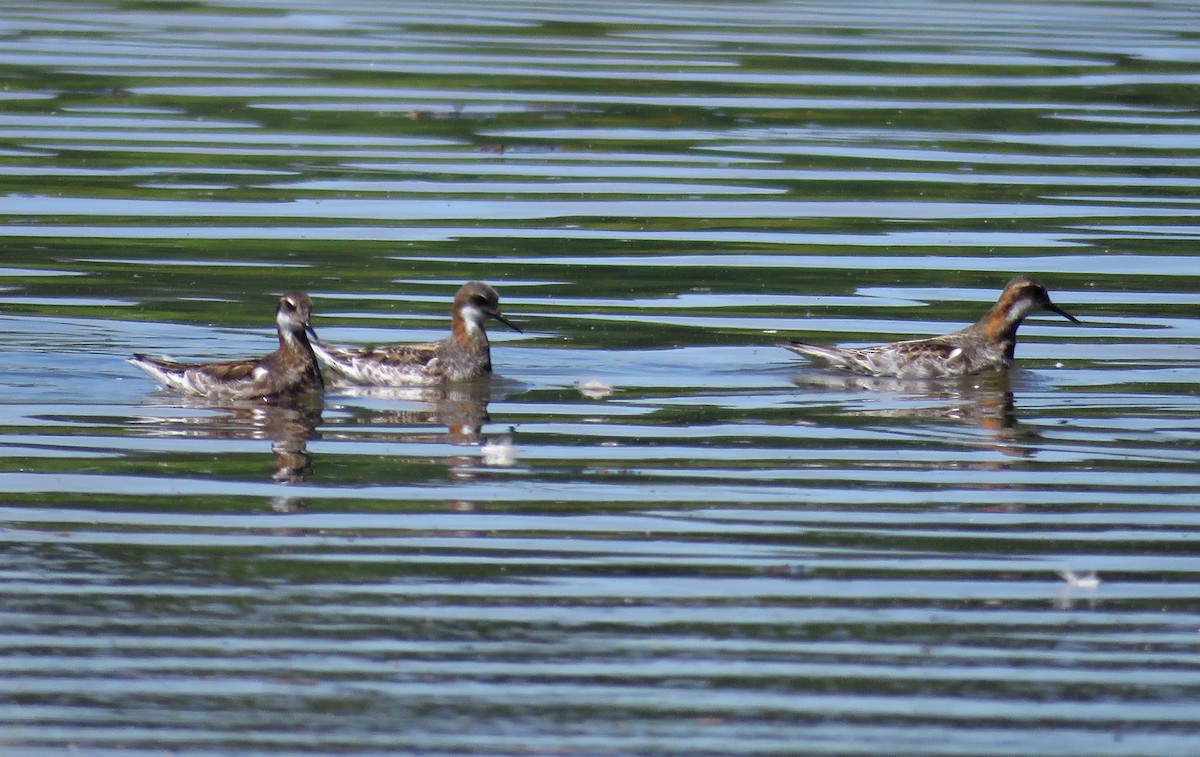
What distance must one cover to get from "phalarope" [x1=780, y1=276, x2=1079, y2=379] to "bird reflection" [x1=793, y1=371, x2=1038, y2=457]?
0.09 meters

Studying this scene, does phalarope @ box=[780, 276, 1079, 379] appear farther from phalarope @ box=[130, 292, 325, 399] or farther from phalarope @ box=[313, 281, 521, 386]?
phalarope @ box=[130, 292, 325, 399]

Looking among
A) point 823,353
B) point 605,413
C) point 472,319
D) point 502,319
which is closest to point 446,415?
point 605,413

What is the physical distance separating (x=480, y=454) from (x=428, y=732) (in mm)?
4524

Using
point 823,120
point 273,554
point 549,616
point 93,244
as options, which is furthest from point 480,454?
point 823,120

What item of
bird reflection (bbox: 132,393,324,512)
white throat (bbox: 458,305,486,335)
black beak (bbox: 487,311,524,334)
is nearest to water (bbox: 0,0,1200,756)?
bird reflection (bbox: 132,393,324,512)

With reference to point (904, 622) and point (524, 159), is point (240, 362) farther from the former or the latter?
point (524, 159)

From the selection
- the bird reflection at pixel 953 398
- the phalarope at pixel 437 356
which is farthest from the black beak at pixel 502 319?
the bird reflection at pixel 953 398

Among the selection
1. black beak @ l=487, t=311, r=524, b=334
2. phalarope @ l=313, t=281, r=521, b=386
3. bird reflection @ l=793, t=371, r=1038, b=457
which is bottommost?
bird reflection @ l=793, t=371, r=1038, b=457

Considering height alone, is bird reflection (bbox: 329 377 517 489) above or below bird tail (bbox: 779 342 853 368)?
below

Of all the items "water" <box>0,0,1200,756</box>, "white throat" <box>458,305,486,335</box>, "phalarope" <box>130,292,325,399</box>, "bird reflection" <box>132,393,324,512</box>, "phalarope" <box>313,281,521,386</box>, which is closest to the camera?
"water" <box>0,0,1200,756</box>

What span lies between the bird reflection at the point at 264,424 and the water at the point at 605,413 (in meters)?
0.05

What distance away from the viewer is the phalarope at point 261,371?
14094 millimetres

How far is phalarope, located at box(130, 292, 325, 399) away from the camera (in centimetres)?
1409

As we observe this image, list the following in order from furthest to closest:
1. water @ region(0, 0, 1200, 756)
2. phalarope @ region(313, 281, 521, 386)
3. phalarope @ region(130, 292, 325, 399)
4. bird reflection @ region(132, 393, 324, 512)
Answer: phalarope @ region(313, 281, 521, 386)
phalarope @ region(130, 292, 325, 399)
bird reflection @ region(132, 393, 324, 512)
water @ region(0, 0, 1200, 756)
